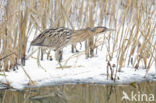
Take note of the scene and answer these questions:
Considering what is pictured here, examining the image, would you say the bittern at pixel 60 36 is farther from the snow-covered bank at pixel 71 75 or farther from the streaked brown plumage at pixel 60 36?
the snow-covered bank at pixel 71 75

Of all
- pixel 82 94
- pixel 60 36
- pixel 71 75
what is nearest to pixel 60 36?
pixel 60 36

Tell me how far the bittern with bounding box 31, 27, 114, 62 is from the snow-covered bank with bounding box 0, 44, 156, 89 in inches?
9.9

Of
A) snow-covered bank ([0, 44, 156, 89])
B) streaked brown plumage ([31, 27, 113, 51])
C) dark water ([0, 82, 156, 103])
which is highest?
streaked brown plumage ([31, 27, 113, 51])

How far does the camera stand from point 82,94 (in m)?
2.72

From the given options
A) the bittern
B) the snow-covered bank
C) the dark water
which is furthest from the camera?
the bittern

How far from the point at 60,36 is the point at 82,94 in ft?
2.31

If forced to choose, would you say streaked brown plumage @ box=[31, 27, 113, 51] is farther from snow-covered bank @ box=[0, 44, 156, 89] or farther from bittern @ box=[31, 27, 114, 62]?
snow-covered bank @ box=[0, 44, 156, 89]

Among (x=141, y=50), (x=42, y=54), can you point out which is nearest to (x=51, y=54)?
(x=42, y=54)

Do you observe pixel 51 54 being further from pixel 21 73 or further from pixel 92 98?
pixel 92 98

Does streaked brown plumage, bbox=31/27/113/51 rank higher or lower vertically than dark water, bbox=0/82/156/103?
higher

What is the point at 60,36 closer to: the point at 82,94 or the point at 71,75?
the point at 71,75

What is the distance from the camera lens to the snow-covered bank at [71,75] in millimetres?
2957

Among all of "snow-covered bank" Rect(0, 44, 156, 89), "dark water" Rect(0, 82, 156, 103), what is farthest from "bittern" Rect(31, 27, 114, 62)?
"dark water" Rect(0, 82, 156, 103)

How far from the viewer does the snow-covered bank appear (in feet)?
9.70
